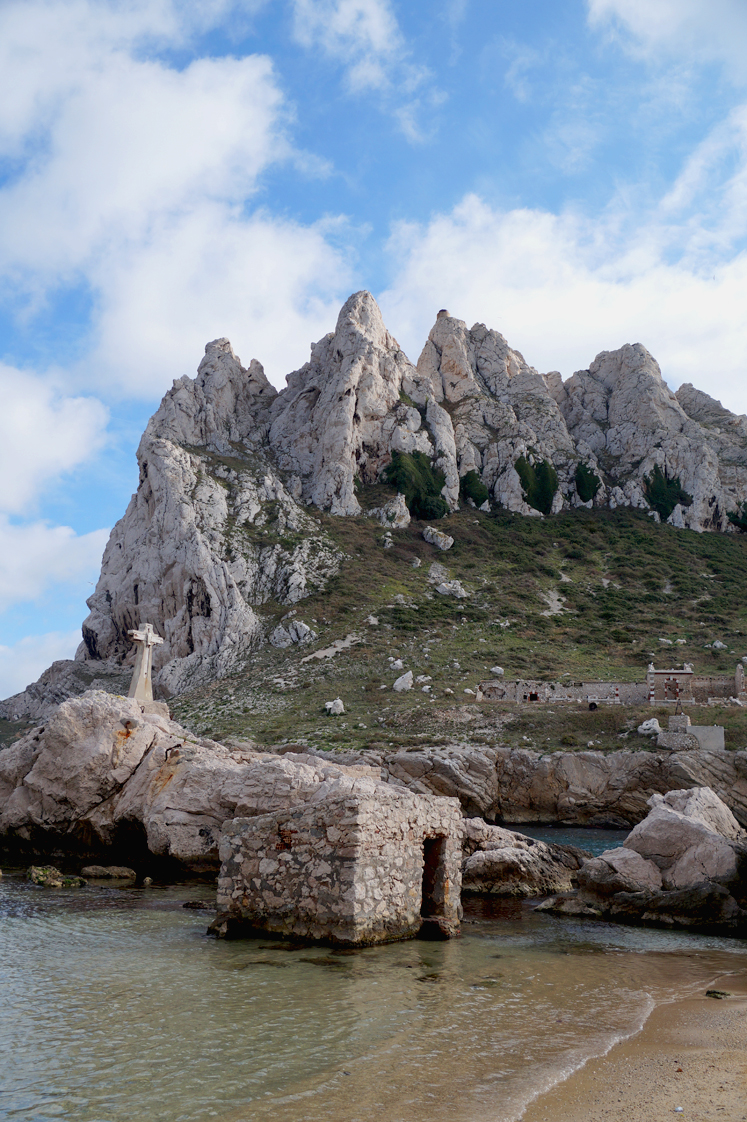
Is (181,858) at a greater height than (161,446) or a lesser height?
lesser

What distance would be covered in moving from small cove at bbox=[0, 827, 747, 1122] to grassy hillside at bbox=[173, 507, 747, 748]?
24.4 m

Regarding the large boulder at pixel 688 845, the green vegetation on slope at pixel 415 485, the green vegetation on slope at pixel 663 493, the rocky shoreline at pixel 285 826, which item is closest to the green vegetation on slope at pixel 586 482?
the green vegetation on slope at pixel 663 493

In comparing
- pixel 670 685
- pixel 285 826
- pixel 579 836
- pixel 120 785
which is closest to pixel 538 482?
pixel 670 685

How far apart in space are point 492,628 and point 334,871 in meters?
46.7

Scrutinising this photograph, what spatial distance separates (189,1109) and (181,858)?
46.7ft

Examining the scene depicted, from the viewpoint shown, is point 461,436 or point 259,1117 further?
point 461,436

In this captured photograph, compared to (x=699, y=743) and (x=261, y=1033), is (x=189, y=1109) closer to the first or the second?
(x=261, y=1033)

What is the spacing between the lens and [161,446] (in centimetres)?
6575

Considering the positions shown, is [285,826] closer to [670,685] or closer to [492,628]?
[670,685]

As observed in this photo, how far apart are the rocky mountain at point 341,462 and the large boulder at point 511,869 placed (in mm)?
35593

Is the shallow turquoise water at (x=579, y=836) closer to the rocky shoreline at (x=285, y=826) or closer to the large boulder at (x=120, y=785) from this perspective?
the rocky shoreline at (x=285, y=826)

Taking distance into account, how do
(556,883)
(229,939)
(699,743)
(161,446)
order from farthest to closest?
(161,446) < (699,743) < (556,883) < (229,939)

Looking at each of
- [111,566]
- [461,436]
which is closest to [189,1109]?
[111,566]

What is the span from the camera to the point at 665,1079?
20.2ft
